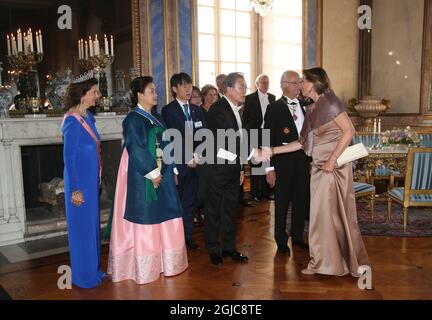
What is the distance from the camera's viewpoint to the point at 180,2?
20.6ft

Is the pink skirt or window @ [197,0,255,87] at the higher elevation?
window @ [197,0,255,87]

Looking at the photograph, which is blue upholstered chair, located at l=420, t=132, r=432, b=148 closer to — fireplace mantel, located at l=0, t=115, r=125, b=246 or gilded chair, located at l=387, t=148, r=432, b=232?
gilded chair, located at l=387, t=148, r=432, b=232

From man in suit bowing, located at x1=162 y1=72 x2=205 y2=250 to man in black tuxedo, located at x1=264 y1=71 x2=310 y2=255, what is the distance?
0.74 m

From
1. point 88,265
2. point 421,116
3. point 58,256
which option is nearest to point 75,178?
point 88,265

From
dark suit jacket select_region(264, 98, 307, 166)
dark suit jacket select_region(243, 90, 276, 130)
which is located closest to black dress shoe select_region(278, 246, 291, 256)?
dark suit jacket select_region(264, 98, 307, 166)

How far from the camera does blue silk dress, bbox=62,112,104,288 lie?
3168 millimetres

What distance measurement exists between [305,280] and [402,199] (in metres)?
1.75

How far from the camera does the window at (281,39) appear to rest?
7.90 meters

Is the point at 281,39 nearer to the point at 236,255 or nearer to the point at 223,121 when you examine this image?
the point at 223,121

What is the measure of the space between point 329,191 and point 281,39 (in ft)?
17.1

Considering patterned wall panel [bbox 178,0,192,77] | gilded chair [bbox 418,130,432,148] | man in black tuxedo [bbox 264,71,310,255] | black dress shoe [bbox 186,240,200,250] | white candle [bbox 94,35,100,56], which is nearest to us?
man in black tuxedo [bbox 264,71,310,255]

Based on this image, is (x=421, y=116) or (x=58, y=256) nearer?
(x=58, y=256)

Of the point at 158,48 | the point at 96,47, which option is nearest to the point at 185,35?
the point at 158,48
